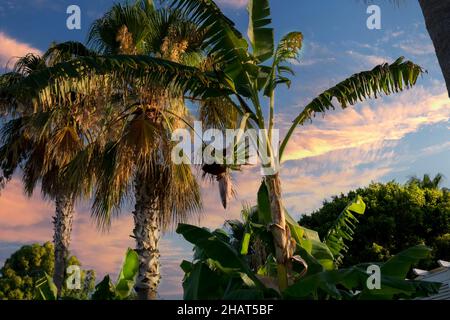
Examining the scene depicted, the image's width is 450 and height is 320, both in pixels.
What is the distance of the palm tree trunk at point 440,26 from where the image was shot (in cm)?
580

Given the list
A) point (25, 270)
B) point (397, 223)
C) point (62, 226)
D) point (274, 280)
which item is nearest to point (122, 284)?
point (274, 280)

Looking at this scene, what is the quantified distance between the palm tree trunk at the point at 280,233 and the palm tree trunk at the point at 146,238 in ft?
19.6

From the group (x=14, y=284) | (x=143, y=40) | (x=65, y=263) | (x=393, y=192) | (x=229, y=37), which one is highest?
(x=143, y=40)

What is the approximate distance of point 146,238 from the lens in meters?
14.0

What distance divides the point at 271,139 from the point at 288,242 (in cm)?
176

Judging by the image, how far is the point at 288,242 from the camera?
8.40 metres

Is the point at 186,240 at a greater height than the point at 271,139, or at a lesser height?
lesser

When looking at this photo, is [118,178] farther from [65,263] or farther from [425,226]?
[425,226]

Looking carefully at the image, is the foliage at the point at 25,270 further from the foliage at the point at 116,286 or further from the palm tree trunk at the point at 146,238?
the foliage at the point at 116,286

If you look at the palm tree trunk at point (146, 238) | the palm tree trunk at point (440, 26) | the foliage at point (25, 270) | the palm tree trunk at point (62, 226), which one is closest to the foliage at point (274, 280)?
→ the palm tree trunk at point (440, 26)

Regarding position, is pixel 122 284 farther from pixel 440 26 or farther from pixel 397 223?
pixel 397 223

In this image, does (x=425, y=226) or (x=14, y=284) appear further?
(x=14, y=284)

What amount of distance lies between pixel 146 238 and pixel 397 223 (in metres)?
19.1
